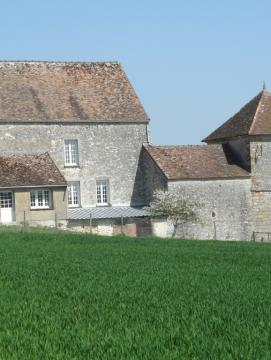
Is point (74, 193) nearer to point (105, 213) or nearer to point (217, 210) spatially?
point (105, 213)

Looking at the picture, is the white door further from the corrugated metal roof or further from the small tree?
the small tree

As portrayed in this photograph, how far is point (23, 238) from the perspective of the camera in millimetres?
35406

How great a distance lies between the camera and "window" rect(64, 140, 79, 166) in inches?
1939

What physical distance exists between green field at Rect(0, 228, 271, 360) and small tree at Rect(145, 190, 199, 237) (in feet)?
58.9

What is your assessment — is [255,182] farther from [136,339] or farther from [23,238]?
[136,339]

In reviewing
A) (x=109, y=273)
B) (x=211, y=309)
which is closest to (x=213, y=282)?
(x=109, y=273)

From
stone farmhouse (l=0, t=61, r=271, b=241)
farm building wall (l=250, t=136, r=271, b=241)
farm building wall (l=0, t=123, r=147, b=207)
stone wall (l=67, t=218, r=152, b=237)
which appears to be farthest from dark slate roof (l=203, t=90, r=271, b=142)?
stone wall (l=67, t=218, r=152, b=237)

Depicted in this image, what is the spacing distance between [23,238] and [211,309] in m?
21.7

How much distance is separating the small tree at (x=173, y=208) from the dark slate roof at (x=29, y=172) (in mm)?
6026

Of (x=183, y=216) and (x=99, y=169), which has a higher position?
(x=99, y=169)

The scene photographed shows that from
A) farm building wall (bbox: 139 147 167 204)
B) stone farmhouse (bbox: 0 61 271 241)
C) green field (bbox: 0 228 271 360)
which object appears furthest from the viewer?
farm building wall (bbox: 139 147 167 204)

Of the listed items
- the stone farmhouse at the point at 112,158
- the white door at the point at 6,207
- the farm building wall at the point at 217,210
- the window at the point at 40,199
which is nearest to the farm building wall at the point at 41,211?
the stone farmhouse at the point at 112,158

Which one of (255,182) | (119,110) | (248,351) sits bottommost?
(248,351)

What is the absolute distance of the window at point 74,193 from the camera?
49.4 m
